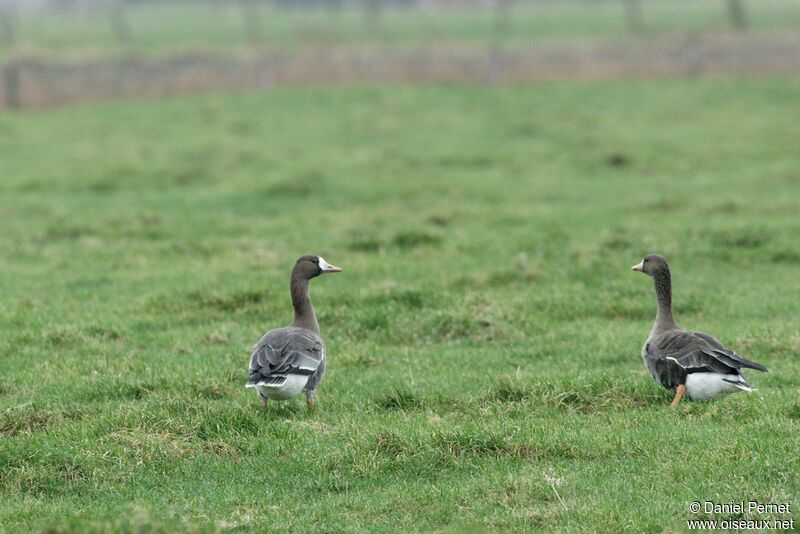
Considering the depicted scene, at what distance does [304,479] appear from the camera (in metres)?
8.80

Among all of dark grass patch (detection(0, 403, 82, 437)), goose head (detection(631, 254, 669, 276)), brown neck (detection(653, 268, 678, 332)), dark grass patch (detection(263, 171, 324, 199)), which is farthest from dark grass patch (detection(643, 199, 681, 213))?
dark grass patch (detection(0, 403, 82, 437))

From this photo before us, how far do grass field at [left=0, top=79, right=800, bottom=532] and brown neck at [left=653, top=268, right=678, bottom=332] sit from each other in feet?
2.01

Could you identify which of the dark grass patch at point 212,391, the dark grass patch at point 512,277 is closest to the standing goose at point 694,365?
the dark grass patch at point 212,391

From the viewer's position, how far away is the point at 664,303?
449 inches

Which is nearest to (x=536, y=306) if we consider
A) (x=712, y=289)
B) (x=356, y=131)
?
(x=712, y=289)

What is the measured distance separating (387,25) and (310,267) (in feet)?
278

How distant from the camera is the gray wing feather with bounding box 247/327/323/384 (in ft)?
32.2

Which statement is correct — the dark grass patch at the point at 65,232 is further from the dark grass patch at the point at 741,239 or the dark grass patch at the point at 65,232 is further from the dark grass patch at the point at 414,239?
the dark grass patch at the point at 741,239

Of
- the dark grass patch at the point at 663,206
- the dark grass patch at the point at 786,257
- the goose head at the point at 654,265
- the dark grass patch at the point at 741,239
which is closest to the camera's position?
the goose head at the point at 654,265

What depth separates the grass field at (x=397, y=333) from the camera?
27.5ft

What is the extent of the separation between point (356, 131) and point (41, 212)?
15.6 meters

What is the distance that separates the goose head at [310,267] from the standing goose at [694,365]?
382 centimetres

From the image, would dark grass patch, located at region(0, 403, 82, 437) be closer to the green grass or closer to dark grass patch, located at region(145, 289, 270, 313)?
dark grass patch, located at region(145, 289, 270, 313)

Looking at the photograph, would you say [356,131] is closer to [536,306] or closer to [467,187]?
[467,187]
